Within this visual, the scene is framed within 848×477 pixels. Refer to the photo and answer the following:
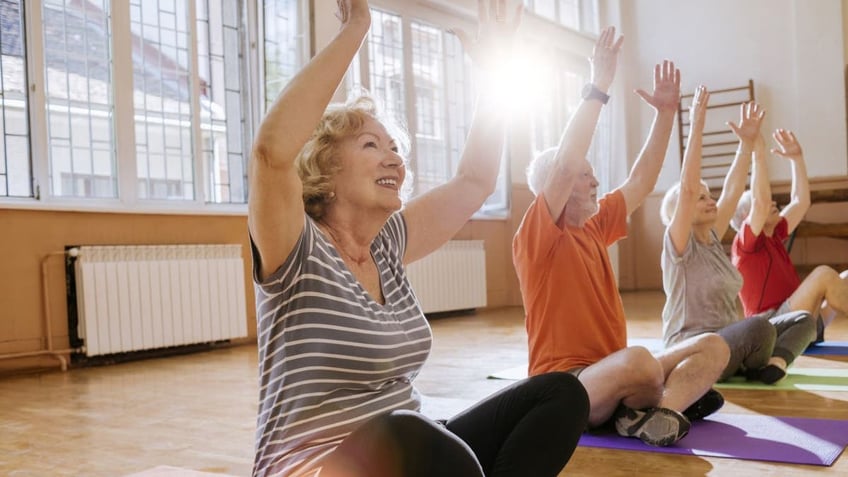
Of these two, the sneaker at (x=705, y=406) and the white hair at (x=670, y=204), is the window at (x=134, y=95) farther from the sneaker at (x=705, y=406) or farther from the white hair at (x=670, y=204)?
the sneaker at (x=705, y=406)

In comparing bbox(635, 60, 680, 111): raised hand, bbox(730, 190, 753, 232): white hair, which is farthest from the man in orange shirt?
bbox(730, 190, 753, 232): white hair

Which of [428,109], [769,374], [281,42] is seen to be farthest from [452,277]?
[769,374]

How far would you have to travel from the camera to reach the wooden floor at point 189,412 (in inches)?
80.4

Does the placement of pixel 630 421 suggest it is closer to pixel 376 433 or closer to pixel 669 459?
pixel 669 459

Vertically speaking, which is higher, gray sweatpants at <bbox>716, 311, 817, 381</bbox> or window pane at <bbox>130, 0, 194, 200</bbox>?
window pane at <bbox>130, 0, 194, 200</bbox>

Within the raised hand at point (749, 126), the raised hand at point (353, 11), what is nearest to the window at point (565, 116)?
the raised hand at point (749, 126)

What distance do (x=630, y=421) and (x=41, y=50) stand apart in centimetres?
372

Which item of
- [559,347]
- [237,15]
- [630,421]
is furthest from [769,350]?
[237,15]

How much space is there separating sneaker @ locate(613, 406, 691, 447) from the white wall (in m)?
6.56

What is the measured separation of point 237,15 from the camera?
541 cm

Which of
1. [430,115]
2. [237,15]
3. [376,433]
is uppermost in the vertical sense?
[237,15]

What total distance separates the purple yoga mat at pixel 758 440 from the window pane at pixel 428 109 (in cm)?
440

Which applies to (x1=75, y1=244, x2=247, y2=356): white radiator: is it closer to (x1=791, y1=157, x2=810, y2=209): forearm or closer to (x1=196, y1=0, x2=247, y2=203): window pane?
(x1=196, y1=0, x2=247, y2=203): window pane

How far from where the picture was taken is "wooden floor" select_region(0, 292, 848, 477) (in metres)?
2.04
